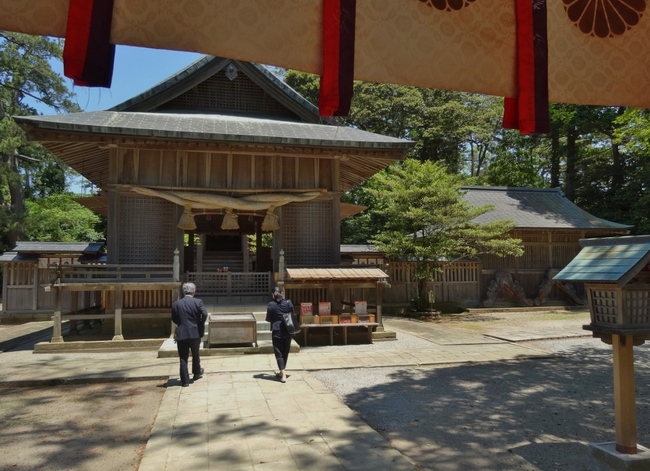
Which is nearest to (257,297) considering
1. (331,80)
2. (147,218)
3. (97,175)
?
(147,218)

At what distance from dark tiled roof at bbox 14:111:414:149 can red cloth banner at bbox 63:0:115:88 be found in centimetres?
942

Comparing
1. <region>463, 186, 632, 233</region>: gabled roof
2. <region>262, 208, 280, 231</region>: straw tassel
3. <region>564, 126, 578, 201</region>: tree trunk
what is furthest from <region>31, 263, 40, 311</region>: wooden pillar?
<region>564, 126, 578, 201</region>: tree trunk

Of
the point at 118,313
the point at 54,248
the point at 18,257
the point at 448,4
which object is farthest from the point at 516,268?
the point at 18,257

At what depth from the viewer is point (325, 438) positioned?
16.5 ft

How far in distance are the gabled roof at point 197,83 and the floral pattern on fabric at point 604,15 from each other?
37.5 feet

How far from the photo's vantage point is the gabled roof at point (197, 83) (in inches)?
528

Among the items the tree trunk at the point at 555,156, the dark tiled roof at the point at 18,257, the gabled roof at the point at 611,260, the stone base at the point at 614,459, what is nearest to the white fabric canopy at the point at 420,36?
the gabled roof at the point at 611,260

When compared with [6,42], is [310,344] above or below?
below

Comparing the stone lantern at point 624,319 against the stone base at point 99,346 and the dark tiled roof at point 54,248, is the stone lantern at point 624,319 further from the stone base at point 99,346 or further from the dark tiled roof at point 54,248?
the dark tiled roof at point 54,248

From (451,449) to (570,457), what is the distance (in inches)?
46.0

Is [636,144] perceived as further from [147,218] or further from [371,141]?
[147,218]

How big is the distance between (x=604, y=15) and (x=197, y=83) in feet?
40.3

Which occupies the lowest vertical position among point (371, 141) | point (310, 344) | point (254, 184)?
point (310, 344)

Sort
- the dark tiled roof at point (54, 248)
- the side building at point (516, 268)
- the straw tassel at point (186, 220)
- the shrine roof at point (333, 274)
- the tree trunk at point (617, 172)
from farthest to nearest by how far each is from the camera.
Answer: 1. the tree trunk at point (617, 172)
2. the side building at point (516, 268)
3. the dark tiled roof at point (54, 248)
4. the straw tassel at point (186, 220)
5. the shrine roof at point (333, 274)
